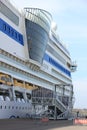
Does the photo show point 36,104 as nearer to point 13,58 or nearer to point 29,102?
point 29,102

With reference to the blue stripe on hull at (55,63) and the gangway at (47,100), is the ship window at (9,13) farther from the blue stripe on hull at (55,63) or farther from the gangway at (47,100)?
the blue stripe on hull at (55,63)

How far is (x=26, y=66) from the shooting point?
203 feet

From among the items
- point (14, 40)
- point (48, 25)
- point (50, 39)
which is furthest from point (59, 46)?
point (14, 40)

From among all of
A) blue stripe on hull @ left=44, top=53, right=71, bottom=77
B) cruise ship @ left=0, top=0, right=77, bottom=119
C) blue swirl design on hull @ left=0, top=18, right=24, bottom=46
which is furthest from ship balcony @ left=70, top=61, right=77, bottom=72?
blue swirl design on hull @ left=0, top=18, right=24, bottom=46

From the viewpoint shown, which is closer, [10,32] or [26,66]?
[10,32]

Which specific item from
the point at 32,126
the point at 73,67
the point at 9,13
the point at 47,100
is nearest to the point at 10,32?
the point at 9,13

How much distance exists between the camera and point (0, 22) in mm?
51125

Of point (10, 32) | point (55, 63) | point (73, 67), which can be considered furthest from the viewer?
point (73, 67)

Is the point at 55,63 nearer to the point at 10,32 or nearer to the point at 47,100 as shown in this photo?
the point at 47,100

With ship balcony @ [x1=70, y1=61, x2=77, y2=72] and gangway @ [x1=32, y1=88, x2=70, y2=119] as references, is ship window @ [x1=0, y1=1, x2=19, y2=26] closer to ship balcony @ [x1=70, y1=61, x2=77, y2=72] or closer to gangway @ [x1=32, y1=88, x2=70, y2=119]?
gangway @ [x1=32, y1=88, x2=70, y2=119]

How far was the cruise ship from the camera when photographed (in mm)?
52688

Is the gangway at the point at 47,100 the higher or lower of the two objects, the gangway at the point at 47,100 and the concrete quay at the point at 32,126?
the higher

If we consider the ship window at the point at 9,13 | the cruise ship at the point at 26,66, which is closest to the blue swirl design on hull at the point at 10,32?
the cruise ship at the point at 26,66

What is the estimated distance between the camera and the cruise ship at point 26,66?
173 feet
